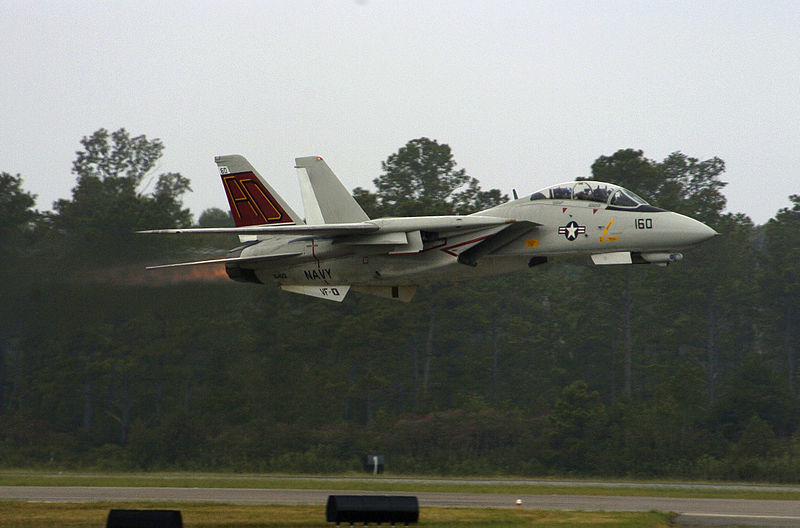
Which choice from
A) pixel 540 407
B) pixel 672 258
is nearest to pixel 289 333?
pixel 540 407

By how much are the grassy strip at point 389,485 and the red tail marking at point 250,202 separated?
9405 mm

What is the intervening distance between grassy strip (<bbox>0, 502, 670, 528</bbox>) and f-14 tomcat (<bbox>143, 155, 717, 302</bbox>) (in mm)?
6470

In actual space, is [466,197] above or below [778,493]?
above

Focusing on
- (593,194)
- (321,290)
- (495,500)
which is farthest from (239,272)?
(593,194)

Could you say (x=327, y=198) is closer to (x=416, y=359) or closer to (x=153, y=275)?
(x=153, y=275)

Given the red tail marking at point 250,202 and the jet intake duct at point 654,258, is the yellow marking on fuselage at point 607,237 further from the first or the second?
the red tail marking at point 250,202

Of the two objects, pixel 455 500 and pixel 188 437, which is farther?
pixel 188 437

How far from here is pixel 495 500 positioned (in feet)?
95.6

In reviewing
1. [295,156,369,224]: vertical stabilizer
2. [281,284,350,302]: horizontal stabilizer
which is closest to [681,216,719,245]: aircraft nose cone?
[295,156,369,224]: vertical stabilizer

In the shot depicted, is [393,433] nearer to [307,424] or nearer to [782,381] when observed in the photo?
[307,424]

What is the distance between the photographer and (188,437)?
4916 centimetres

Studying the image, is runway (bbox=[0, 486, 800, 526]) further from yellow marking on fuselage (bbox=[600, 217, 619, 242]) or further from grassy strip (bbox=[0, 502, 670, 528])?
yellow marking on fuselage (bbox=[600, 217, 619, 242])

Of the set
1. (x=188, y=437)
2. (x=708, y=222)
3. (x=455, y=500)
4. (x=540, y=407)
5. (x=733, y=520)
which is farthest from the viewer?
(x=708, y=222)

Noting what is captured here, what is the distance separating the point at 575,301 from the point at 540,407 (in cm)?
882
